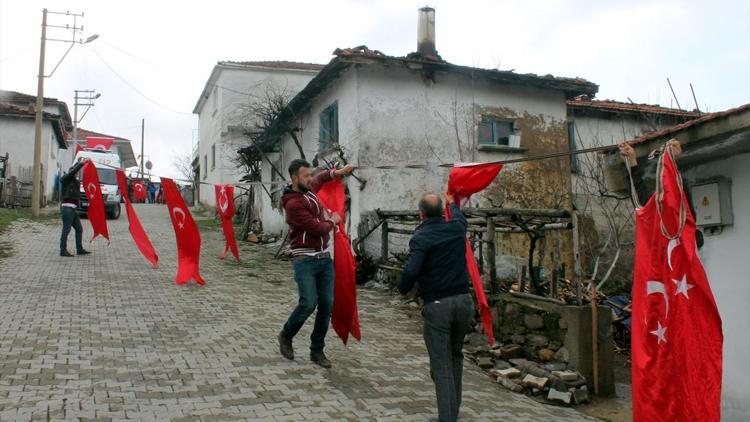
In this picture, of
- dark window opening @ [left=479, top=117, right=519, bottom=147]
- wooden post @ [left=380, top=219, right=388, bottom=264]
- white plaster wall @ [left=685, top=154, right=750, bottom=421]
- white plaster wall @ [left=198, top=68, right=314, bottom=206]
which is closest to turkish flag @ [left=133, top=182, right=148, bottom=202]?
white plaster wall @ [left=198, top=68, right=314, bottom=206]

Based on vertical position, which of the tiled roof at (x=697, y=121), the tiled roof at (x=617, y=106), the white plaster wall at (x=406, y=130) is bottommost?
the tiled roof at (x=697, y=121)

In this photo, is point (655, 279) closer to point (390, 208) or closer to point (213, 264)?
point (390, 208)

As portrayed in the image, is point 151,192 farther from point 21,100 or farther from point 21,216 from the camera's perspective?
point 21,216

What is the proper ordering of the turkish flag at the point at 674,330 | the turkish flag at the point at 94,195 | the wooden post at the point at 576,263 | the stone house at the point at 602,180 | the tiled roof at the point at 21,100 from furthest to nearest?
1. the tiled roof at the point at 21,100
2. the stone house at the point at 602,180
3. the turkish flag at the point at 94,195
4. the wooden post at the point at 576,263
5. the turkish flag at the point at 674,330

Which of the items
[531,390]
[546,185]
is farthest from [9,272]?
[546,185]

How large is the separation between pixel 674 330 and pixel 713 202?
2301 millimetres

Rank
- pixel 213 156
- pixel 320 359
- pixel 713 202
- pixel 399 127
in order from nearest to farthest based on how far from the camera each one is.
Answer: pixel 713 202 → pixel 320 359 → pixel 399 127 → pixel 213 156

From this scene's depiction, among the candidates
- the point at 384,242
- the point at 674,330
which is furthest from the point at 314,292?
the point at 384,242

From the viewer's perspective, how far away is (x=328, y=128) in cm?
1499

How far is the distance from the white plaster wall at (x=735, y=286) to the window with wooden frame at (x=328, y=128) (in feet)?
30.2

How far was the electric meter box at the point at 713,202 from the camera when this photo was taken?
19.1 feet

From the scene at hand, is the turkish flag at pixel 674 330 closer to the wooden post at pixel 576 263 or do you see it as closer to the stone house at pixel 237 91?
the wooden post at pixel 576 263

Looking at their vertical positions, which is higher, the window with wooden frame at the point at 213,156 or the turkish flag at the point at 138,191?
the window with wooden frame at the point at 213,156

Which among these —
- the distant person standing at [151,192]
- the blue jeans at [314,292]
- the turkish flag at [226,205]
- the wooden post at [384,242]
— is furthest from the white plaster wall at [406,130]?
the distant person standing at [151,192]
